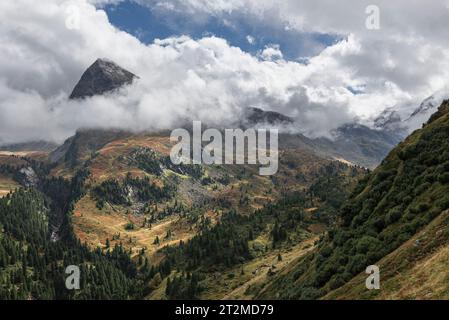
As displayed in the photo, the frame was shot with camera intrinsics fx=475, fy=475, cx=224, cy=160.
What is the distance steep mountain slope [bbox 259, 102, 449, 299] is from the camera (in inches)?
2510

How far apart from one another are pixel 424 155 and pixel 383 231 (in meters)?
18.5

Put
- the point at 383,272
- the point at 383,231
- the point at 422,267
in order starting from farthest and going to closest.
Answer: the point at 383,231 < the point at 383,272 < the point at 422,267

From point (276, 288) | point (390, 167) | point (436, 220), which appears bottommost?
point (276, 288)

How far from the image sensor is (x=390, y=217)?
74125mm

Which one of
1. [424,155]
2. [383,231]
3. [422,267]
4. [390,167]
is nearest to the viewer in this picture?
[422,267]

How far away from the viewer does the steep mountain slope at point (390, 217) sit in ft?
209
